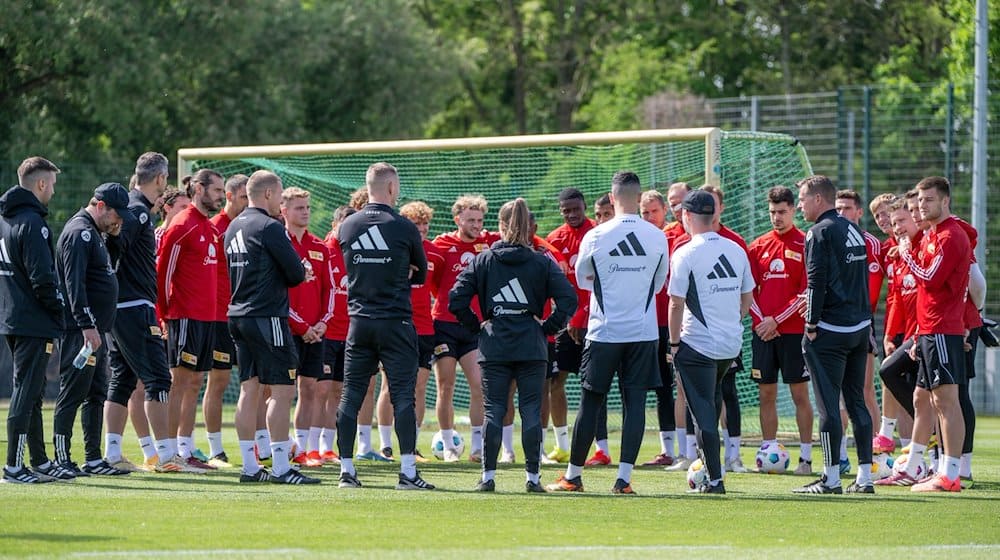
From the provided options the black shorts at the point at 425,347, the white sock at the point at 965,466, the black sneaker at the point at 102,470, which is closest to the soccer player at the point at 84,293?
the black sneaker at the point at 102,470

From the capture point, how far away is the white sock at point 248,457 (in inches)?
422

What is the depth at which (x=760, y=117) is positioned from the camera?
966 inches

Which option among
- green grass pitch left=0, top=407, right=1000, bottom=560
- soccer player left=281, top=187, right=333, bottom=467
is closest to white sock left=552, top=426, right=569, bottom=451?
green grass pitch left=0, top=407, right=1000, bottom=560

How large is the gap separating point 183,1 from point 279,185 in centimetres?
1716

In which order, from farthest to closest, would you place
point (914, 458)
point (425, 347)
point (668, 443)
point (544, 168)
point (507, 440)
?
point (544, 168), point (425, 347), point (668, 443), point (507, 440), point (914, 458)

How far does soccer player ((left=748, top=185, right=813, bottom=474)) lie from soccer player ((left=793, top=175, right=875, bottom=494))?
1.70 metres

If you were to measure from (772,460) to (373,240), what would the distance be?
13.8 feet

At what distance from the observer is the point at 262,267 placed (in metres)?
10.5

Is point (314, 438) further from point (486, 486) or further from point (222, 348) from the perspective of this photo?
point (486, 486)

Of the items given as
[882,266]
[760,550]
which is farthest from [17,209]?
[882,266]

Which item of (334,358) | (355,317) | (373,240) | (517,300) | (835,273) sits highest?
(373,240)

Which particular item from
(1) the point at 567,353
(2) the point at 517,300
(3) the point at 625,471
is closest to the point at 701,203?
(2) the point at 517,300

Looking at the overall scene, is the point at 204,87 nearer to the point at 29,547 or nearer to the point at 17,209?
the point at 17,209

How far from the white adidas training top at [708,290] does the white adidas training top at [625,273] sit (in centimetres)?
17
